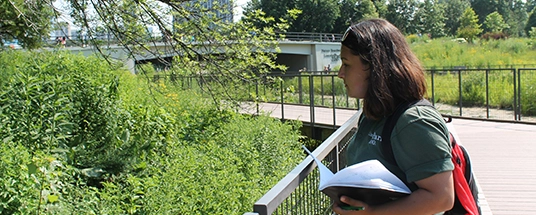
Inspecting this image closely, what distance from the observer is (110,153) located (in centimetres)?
675

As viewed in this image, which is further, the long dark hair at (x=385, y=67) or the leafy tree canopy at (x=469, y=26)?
the leafy tree canopy at (x=469, y=26)

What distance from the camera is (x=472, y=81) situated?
1675 centimetres

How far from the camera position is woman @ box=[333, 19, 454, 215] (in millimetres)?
1433

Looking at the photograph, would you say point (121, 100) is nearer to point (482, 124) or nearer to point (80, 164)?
point (80, 164)

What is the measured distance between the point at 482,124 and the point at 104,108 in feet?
27.5

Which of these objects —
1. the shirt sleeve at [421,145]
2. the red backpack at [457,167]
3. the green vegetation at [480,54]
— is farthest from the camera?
the green vegetation at [480,54]

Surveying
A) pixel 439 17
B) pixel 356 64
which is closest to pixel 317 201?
pixel 356 64

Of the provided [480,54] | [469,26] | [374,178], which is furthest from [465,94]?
[469,26]

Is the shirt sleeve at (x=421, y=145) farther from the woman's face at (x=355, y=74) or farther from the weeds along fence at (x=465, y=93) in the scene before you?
the weeds along fence at (x=465, y=93)

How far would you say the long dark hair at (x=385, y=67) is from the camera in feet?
5.23

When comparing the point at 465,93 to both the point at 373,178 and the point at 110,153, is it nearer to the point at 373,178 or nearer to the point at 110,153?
the point at 110,153

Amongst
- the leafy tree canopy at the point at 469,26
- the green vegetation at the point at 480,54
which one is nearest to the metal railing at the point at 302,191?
the green vegetation at the point at 480,54

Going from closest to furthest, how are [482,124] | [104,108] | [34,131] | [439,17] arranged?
[34,131] → [104,108] → [482,124] → [439,17]

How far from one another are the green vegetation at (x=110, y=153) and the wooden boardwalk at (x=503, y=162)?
8.29 ft
